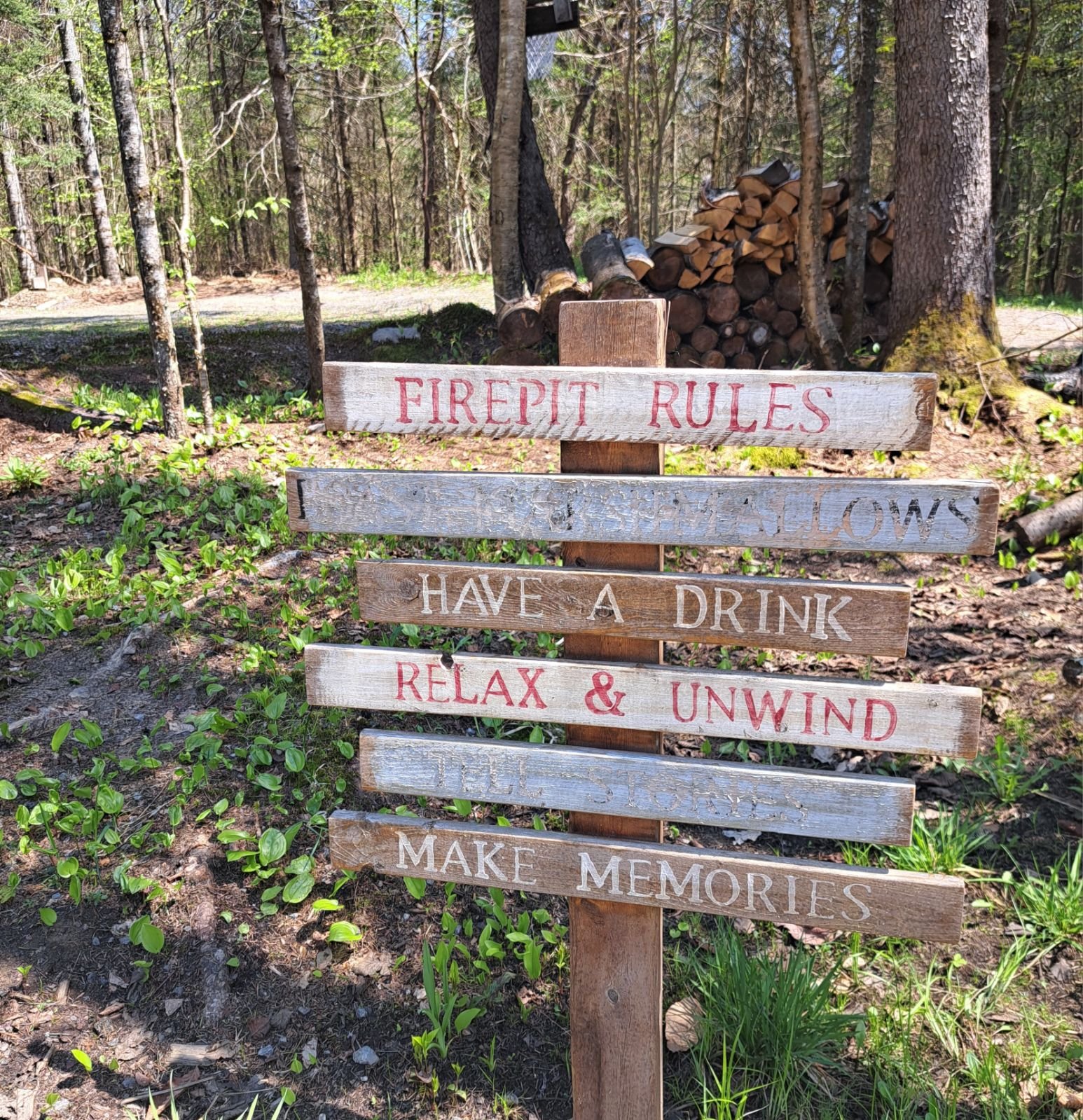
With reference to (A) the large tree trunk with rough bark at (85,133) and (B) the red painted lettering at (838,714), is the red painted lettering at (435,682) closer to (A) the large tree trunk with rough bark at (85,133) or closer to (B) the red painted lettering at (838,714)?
(B) the red painted lettering at (838,714)

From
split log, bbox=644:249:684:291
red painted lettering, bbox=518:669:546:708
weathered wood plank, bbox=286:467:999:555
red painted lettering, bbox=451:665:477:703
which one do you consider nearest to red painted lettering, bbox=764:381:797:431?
weathered wood plank, bbox=286:467:999:555

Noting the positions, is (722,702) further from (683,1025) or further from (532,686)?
(683,1025)

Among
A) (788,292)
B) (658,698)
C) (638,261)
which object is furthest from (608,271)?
(658,698)

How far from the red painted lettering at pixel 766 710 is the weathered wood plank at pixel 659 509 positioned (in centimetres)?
32

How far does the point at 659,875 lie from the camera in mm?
2090

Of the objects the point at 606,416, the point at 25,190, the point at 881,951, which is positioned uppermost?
the point at 25,190

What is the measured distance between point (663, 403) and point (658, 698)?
2.11ft

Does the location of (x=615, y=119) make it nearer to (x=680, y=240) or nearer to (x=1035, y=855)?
(x=680, y=240)

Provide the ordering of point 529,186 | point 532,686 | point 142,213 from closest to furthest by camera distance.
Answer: point 532,686, point 142,213, point 529,186

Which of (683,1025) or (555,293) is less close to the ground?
(555,293)

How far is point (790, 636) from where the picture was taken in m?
1.92

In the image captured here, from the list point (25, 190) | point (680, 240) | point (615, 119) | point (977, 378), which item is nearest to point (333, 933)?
point (977, 378)

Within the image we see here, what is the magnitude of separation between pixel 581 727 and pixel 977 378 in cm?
494

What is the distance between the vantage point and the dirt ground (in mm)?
2688
